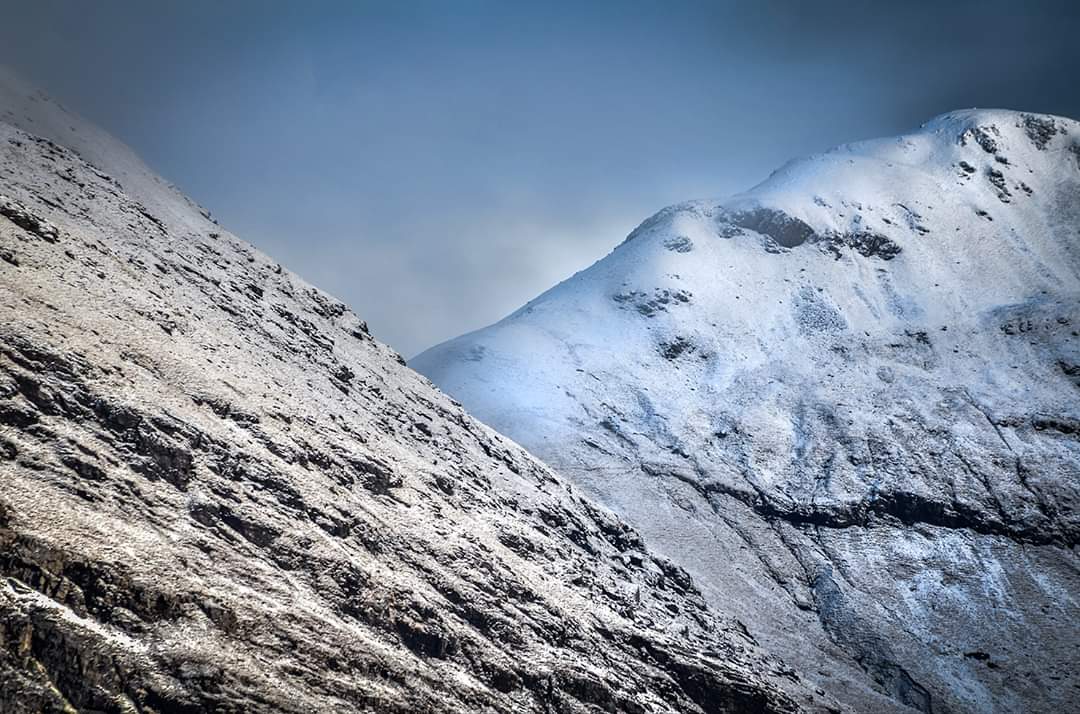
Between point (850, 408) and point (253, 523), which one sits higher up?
point (850, 408)

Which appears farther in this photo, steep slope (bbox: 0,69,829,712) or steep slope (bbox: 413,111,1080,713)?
steep slope (bbox: 413,111,1080,713)

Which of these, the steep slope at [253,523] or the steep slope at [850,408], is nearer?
the steep slope at [253,523]

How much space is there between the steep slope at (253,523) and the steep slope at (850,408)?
14.9m

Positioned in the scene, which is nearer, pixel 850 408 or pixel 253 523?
pixel 253 523

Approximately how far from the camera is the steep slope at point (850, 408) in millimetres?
61250

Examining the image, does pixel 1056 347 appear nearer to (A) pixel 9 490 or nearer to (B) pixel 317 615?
(B) pixel 317 615

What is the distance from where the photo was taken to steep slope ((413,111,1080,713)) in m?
61.2

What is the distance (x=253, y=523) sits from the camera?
34.3 m

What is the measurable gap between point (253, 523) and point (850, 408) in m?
67.8

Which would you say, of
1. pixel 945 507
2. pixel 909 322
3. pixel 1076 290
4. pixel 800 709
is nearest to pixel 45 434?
pixel 800 709

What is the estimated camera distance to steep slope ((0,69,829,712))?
88.7 ft

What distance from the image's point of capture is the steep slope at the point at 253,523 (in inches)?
1065

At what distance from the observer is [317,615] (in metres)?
32.1

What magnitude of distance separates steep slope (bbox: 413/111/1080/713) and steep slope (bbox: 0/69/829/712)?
48.9 feet
